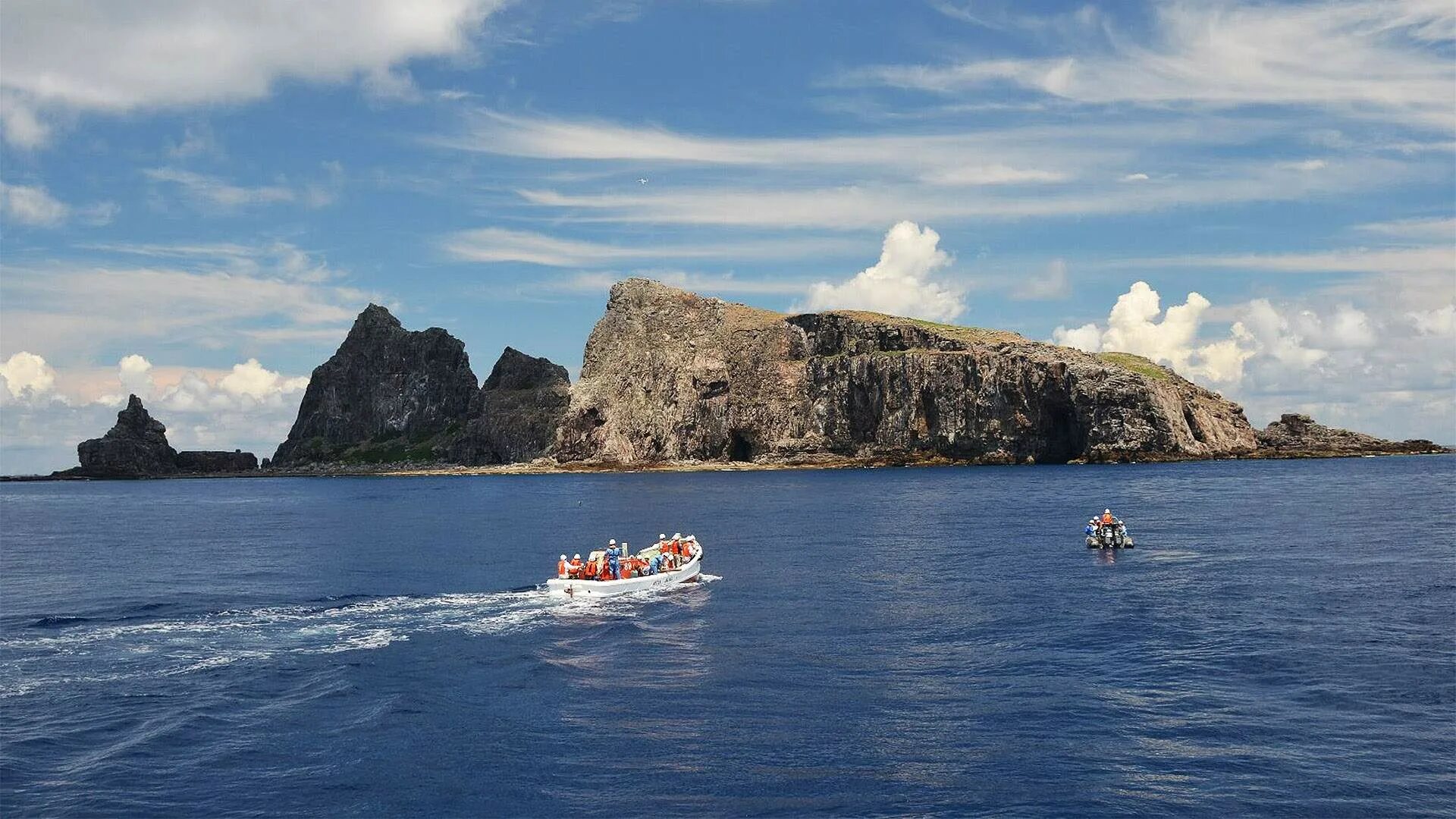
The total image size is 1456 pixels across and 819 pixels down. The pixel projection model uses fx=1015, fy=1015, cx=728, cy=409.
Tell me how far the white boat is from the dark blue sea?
178cm

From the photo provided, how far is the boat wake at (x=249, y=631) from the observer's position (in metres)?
46.8

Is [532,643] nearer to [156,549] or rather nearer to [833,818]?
[833,818]

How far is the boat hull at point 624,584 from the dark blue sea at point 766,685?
5.87 ft

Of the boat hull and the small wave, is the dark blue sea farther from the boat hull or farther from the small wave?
the boat hull

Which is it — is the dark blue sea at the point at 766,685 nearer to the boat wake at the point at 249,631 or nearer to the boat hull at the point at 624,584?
the boat wake at the point at 249,631

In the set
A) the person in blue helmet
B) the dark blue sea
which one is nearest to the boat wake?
the dark blue sea

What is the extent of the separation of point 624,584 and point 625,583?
0.07 metres

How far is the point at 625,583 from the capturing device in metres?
65.2

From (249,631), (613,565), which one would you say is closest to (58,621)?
(249,631)

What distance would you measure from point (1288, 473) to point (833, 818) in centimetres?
19237

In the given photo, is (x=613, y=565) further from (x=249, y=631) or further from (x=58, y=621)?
(x=58, y=621)

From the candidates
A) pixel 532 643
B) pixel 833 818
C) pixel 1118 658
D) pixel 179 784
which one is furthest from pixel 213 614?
pixel 1118 658

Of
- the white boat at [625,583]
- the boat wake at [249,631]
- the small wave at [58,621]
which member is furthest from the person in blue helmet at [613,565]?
the small wave at [58,621]

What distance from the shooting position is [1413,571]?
6488cm
